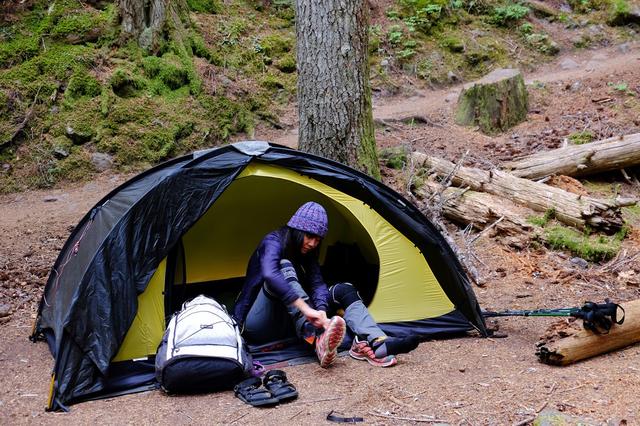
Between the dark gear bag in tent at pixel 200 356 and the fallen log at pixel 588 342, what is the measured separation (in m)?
1.81

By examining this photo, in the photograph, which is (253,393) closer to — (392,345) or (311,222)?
(392,345)

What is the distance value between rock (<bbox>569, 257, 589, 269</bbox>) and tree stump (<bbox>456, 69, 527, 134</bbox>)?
4021 millimetres

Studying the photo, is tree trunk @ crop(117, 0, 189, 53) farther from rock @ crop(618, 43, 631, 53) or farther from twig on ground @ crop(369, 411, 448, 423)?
rock @ crop(618, 43, 631, 53)

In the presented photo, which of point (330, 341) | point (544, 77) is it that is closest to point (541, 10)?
point (544, 77)

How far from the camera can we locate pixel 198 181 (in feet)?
14.0

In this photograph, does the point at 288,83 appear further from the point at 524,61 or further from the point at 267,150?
the point at 267,150

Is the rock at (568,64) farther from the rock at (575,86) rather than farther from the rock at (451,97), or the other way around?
the rock at (451,97)

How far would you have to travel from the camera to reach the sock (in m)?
4.19

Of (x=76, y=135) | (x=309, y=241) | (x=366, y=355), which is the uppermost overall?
(x=76, y=135)

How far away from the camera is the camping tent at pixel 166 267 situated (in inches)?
152

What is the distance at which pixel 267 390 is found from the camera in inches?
145

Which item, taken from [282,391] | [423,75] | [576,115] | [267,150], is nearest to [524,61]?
[423,75]

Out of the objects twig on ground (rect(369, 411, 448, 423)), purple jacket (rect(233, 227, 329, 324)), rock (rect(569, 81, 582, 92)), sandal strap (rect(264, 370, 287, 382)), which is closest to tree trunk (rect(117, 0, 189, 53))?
purple jacket (rect(233, 227, 329, 324))

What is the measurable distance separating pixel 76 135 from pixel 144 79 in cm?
137
